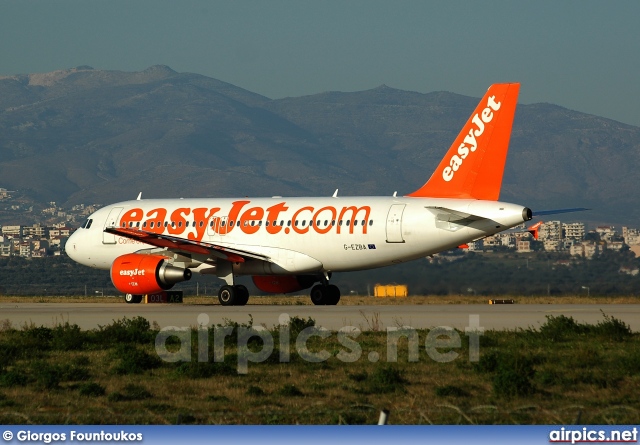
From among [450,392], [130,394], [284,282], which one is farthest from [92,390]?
[284,282]

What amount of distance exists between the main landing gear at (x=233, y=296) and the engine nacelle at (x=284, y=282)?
1.70 meters

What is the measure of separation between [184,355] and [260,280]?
21.7 m

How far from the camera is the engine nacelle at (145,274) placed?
41844 mm

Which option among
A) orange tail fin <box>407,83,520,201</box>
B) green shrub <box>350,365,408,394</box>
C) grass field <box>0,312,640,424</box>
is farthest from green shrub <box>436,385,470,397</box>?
orange tail fin <box>407,83,520,201</box>

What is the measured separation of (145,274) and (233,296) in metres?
3.23

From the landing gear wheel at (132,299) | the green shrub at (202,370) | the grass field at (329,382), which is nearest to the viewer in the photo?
the grass field at (329,382)

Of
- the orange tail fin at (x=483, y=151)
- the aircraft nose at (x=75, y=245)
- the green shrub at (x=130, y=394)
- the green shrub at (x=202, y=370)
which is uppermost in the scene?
the orange tail fin at (x=483, y=151)

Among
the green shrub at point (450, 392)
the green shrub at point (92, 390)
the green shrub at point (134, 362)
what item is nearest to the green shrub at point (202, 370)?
the green shrub at point (134, 362)

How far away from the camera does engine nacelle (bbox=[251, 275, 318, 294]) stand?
44.5 metres

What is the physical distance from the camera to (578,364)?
68.9ft

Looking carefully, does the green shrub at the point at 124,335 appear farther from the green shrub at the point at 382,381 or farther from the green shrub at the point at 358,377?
the green shrub at the point at 382,381

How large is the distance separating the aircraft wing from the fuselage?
773 mm

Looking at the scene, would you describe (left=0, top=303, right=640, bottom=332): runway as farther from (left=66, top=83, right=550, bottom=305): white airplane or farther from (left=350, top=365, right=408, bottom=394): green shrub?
(left=350, top=365, right=408, bottom=394): green shrub

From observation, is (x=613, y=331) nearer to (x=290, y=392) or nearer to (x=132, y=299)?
(x=290, y=392)
